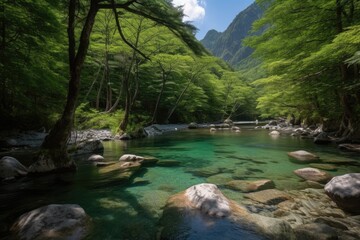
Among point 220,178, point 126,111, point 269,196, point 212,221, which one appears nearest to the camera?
point 212,221

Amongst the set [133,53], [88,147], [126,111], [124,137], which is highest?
[133,53]

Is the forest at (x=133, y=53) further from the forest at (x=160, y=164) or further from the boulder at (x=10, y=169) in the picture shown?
the boulder at (x=10, y=169)

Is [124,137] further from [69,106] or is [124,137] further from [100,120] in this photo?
[69,106]

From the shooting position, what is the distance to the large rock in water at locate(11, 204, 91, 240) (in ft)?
11.5

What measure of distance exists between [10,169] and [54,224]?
427cm

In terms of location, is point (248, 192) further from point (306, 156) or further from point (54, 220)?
point (306, 156)

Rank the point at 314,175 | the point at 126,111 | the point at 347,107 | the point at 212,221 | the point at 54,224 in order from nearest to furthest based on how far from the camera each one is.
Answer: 1. the point at 54,224
2. the point at 212,221
3. the point at 314,175
4. the point at 347,107
5. the point at 126,111

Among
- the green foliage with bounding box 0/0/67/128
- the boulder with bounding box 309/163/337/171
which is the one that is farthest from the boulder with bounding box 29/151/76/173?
the boulder with bounding box 309/163/337/171

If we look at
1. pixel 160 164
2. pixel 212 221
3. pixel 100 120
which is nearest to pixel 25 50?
pixel 160 164

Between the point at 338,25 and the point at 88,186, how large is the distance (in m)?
13.2

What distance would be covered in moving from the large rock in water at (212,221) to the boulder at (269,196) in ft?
2.34

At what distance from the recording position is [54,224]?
3.68 metres

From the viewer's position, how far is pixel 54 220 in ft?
12.3

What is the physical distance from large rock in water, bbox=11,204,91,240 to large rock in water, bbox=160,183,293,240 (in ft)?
4.18
